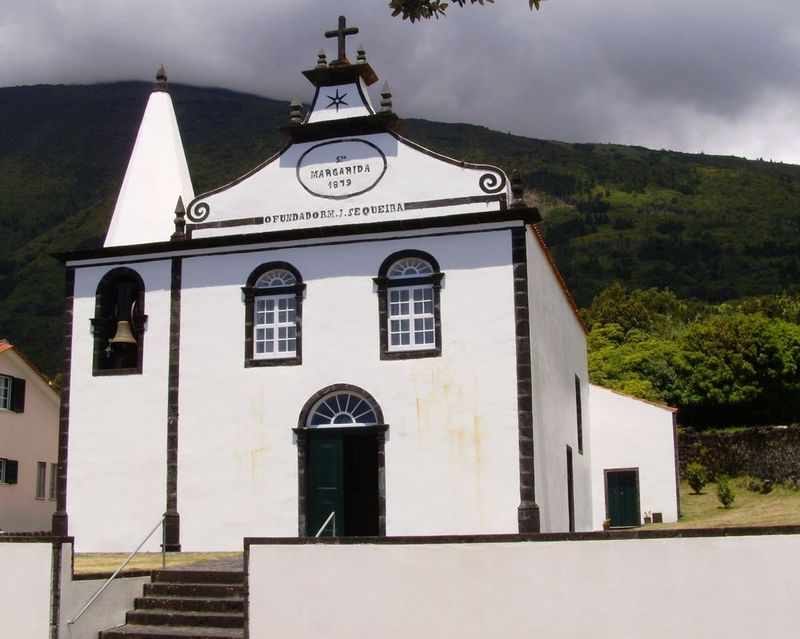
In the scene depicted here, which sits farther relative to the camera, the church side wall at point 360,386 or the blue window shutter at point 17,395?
the blue window shutter at point 17,395

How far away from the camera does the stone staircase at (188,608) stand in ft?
45.5

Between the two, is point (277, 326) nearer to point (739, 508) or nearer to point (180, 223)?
point (180, 223)

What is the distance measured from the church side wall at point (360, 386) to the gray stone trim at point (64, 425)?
254cm

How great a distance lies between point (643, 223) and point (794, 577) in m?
100

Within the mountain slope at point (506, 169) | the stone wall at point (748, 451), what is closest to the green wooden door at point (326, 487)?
the stone wall at point (748, 451)

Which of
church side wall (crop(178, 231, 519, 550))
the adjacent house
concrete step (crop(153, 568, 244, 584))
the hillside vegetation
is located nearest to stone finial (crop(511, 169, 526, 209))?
church side wall (crop(178, 231, 519, 550))

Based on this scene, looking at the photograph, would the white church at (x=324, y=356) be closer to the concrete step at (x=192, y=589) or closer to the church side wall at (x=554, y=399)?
the church side wall at (x=554, y=399)

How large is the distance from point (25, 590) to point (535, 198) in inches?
4400

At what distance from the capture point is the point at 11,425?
1265 inches

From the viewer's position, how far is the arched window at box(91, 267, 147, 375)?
847 inches

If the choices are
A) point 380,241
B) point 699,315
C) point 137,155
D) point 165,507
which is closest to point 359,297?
point 380,241

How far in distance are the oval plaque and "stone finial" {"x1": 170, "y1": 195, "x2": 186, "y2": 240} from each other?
2514mm

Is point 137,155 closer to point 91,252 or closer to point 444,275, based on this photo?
point 91,252

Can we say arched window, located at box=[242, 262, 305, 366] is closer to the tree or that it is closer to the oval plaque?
the oval plaque
